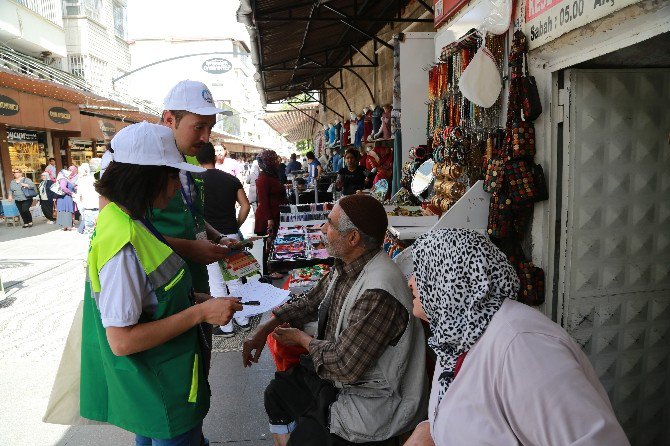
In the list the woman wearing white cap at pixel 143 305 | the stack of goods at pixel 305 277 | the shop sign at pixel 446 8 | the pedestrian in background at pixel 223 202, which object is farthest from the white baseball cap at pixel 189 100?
the shop sign at pixel 446 8

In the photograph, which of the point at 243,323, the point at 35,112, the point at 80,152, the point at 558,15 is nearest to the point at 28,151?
the point at 35,112

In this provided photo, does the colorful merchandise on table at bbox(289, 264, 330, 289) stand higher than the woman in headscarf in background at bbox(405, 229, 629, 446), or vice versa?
the woman in headscarf in background at bbox(405, 229, 629, 446)

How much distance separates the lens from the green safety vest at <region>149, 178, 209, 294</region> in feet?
6.68

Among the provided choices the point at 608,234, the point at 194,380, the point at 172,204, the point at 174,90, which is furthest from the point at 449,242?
the point at 608,234

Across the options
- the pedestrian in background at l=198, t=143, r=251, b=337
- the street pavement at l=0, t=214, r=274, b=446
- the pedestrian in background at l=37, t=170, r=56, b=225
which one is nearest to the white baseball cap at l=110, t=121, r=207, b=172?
the street pavement at l=0, t=214, r=274, b=446

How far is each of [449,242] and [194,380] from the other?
1.00 metres

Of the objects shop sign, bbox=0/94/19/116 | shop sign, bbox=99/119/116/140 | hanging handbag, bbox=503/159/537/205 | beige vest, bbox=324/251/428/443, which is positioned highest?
shop sign, bbox=99/119/116/140

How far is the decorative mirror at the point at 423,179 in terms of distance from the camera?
3.92 meters

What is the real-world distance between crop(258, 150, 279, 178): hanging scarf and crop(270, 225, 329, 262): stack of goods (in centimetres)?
139

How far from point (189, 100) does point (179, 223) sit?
60 cm

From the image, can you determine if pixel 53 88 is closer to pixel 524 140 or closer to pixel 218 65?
pixel 218 65

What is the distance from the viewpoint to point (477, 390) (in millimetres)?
1222

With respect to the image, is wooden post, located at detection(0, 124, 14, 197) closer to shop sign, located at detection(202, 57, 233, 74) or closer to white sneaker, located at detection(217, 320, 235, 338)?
shop sign, located at detection(202, 57, 233, 74)

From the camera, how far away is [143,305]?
1507mm
